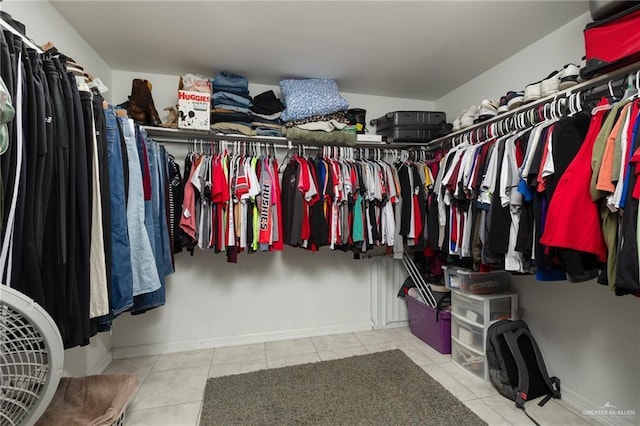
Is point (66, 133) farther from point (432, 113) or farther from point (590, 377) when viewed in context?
point (590, 377)

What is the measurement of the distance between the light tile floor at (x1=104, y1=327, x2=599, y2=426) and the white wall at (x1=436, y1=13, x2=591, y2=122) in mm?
2092

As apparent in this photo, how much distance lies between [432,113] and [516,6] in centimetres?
97

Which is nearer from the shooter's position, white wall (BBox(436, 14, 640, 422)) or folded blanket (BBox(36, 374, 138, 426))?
folded blanket (BBox(36, 374, 138, 426))

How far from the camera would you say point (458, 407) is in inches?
62.7

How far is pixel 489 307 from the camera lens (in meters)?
1.89

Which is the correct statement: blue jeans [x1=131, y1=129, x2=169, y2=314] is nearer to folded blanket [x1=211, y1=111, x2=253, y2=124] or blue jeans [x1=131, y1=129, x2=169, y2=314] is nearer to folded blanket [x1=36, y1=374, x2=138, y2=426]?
folded blanket [x1=36, y1=374, x2=138, y2=426]

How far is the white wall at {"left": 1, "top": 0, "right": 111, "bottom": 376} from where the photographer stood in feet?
4.55

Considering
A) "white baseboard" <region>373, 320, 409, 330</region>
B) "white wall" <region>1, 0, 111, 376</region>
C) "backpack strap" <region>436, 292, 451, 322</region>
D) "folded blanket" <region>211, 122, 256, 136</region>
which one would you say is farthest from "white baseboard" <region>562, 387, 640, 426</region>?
"white wall" <region>1, 0, 111, 376</region>

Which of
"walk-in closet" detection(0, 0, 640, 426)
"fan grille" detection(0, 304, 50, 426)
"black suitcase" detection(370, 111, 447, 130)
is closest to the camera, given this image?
"fan grille" detection(0, 304, 50, 426)

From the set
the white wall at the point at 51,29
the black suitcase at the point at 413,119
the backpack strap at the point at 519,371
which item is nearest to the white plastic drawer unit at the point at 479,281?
the backpack strap at the point at 519,371

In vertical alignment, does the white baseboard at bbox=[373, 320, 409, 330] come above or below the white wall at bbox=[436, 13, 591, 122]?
below

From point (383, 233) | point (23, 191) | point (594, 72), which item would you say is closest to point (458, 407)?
point (383, 233)

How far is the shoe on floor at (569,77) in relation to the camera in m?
1.38

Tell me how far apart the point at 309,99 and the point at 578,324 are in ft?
7.70
